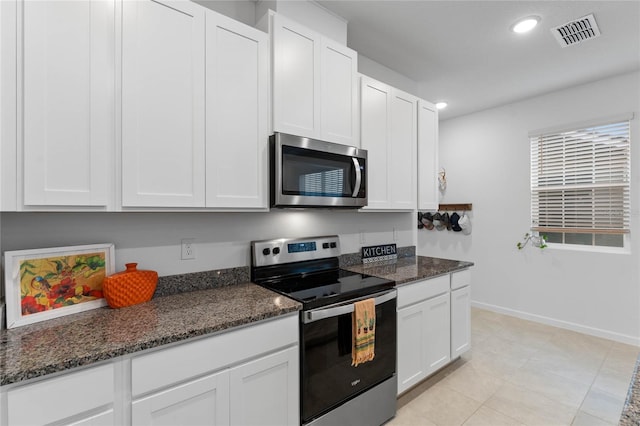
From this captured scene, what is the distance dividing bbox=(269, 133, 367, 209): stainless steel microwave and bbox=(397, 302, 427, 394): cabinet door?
0.86m

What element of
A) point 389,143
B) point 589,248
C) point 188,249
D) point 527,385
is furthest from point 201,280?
point 589,248

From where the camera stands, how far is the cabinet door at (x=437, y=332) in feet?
7.52

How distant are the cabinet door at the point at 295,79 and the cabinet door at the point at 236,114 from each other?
79mm

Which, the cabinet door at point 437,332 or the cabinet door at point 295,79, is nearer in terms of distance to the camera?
the cabinet door at point 295,79

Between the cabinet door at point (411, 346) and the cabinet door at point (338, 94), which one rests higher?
the cabinet door at point (338, 94)

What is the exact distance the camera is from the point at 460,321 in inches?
103

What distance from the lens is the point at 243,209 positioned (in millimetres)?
1720

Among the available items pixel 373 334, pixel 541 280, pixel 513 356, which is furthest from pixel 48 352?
pixel 541 280

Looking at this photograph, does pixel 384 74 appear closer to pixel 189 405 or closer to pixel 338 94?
pixel 338 94

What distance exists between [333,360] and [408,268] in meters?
1.11

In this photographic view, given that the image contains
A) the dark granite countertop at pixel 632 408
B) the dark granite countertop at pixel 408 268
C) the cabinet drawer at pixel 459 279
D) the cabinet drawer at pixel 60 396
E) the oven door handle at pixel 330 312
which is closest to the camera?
the dark granite countertop at pixel 632 408

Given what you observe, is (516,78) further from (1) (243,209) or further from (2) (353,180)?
(1) (243,209)

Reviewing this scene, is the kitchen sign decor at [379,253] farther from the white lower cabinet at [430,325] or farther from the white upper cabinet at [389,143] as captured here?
the white lower cabinet at [430,325]

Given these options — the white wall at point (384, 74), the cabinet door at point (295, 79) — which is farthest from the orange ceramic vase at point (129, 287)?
the white wall at point (384, 74)
